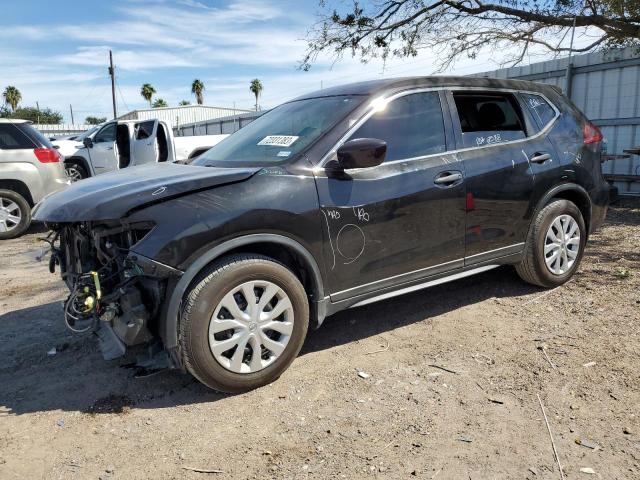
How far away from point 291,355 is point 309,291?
0.42 metres

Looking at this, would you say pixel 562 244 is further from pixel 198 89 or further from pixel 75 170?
pixel 198 89

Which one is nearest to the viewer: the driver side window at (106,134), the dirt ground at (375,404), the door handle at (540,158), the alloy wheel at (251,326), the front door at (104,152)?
the dirt ground at (375,404)

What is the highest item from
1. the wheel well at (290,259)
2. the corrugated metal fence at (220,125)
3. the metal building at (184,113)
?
the metal building at (184,113)

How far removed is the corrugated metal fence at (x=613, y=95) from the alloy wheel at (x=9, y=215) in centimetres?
1023

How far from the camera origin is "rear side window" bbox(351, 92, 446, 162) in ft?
11.7

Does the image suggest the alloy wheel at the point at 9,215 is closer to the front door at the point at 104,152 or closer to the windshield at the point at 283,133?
the front door at the point at 104,152

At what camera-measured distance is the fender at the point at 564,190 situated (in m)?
4.34

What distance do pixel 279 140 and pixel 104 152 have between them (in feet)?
34.8

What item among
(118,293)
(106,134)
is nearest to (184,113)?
(106,134)

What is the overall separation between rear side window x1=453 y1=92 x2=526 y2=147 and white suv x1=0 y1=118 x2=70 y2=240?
6.81m

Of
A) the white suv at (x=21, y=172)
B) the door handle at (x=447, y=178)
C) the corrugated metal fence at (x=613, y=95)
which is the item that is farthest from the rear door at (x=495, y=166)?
the white suv at (x=21, y=172)

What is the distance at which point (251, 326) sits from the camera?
3.00 metres

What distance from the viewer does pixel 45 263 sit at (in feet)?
21.0

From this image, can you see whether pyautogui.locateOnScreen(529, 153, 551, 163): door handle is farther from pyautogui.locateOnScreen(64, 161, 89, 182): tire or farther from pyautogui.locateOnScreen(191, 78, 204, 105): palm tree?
pyautogui.locateOnScreen(191, 78, 204, 105): palm tree
